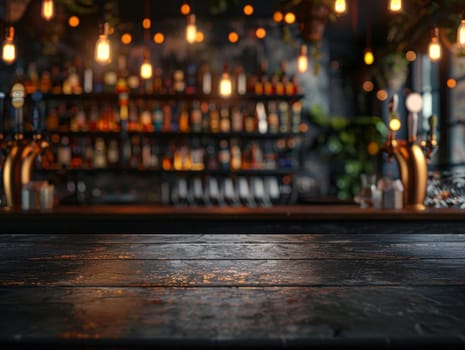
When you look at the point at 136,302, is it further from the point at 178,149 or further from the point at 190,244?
the point at 178,149

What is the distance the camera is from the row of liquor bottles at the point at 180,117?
17.1 ft

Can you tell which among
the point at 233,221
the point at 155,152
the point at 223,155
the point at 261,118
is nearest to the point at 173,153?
the point at 155,152

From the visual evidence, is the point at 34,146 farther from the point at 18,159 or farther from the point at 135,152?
the point at 135,152

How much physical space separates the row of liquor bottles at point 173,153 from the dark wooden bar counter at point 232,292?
3658 millimetres

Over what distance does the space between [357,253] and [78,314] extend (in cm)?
75

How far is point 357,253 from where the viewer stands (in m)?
1.24

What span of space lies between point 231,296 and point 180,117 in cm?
468

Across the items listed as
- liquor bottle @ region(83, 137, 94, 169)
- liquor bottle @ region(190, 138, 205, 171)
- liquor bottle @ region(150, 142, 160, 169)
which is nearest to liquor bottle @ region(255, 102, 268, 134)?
liquor bottle @ region(190, 138, 205, 171)

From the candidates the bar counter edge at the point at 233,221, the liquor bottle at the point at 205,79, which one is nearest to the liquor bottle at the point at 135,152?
the liquor bottle at the point at 205,79

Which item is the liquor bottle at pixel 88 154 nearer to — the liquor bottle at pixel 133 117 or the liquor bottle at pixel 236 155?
the liquor bottle at pixel 133 117

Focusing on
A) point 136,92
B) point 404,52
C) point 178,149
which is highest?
point 404,52

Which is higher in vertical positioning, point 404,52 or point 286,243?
point 404,52

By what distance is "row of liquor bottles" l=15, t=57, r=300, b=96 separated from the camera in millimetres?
5254

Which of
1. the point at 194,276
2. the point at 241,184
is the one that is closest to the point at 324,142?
the point at 241,184
